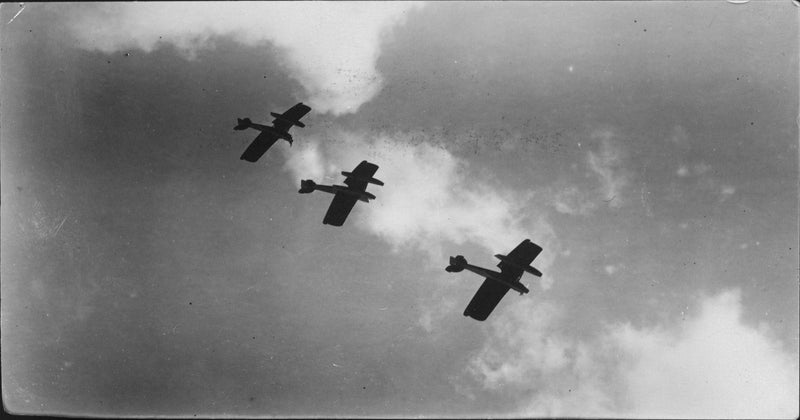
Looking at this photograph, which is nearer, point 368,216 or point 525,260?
point 525,260

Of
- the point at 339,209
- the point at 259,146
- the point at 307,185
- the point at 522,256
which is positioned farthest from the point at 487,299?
the point at 259,146

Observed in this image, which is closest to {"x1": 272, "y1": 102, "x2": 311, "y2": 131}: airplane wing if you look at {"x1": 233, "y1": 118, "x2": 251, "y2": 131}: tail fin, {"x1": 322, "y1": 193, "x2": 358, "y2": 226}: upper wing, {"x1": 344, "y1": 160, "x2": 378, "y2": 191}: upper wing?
{"x1": 233, "y1": 118, "x2": 251, "y2": 131}: tail fin

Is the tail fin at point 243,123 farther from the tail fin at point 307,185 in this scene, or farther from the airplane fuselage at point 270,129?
the tail fin at point 307,185

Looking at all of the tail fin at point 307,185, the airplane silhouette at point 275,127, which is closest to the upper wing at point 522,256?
the tail fin at point 307,185

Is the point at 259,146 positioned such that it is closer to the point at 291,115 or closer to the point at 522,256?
the point at 291,115

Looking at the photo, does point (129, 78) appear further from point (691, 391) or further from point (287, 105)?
point (691, 391)

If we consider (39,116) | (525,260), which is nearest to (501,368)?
(525,260)
